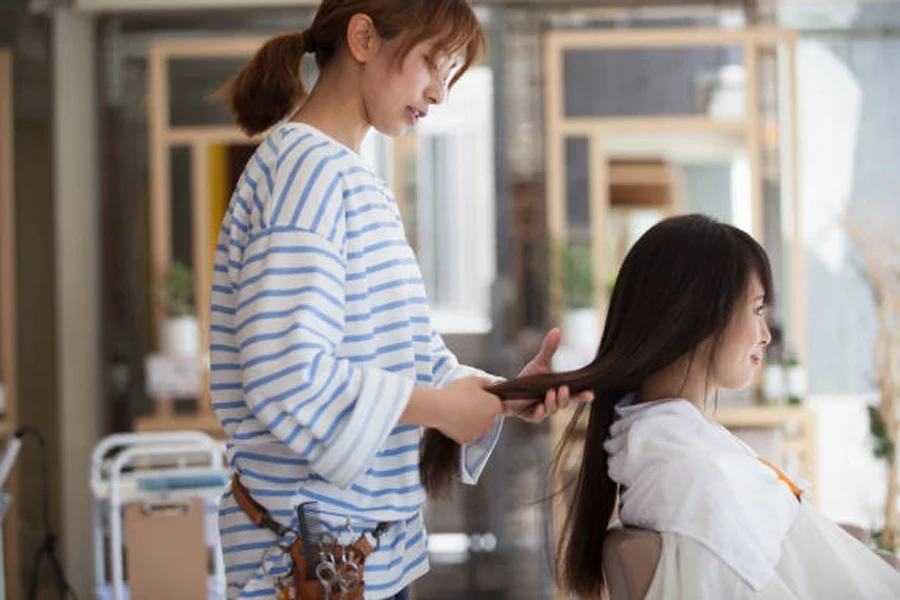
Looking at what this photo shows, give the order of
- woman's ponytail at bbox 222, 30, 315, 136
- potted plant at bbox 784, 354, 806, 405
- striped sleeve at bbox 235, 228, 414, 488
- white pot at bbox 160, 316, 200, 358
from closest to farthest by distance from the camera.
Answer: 1. striped sleeve at bbox 235, 228, 414, 488
2. woman's ponytail at bbox 222, 30, 315, 136
3. potted plant at bbox 784, 354, 806, 405
4. white pot at bbox 160, 316, 200, 358

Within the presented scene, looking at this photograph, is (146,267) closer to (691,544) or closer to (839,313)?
(839,313)

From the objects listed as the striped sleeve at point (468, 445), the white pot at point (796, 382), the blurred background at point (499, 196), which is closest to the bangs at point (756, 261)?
the striped sleeve at point (468, 445)

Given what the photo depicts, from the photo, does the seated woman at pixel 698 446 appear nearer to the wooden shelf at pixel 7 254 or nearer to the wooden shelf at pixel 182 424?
the wooden shelf at pixel 182 424

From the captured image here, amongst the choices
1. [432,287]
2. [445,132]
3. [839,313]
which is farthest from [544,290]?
[839,313]

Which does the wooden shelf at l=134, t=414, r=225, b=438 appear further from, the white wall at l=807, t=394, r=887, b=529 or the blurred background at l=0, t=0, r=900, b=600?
the white wall at l=807, t=394, r=887, b=529

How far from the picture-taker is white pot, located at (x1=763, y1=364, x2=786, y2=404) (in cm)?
440

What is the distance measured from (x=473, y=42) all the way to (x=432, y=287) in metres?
3.38

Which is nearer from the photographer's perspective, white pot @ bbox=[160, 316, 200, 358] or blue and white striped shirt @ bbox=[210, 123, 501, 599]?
blue and white striped shirt @ bbox=[210, 123, 501, 599]

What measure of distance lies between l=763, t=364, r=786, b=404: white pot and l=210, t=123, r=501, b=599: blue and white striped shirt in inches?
128

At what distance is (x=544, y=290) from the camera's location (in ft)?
15.2

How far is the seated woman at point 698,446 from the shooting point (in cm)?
139

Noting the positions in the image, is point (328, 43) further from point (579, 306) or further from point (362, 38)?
point (579, 306)

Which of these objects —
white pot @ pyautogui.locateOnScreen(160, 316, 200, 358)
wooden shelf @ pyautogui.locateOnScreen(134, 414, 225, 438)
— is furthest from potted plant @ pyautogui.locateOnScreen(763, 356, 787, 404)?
white pot @ pyautogui.locateOnScreen(160, 316, 200, 358)

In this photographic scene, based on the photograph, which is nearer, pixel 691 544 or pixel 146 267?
pixel 691 544
